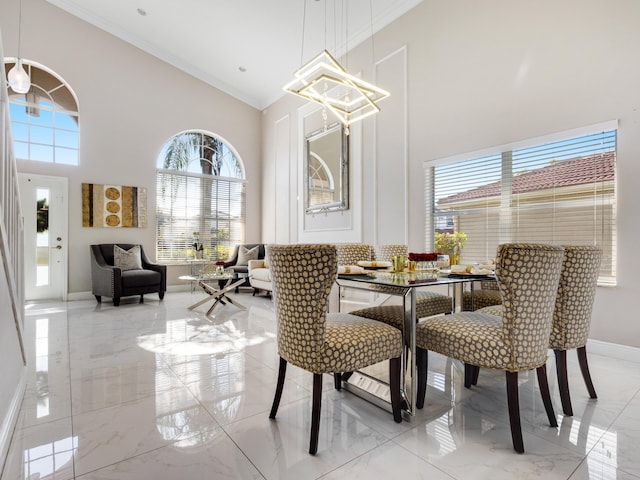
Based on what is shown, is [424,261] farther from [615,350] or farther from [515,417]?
[615,350]

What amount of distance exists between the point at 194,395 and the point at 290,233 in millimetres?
4638

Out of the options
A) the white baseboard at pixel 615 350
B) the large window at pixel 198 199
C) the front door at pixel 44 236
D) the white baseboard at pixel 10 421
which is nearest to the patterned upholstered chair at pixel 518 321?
the white baseboard at pixel 615 350

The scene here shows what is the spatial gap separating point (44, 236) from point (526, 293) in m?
6.53

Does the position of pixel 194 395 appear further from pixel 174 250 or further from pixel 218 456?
pixel 174 250

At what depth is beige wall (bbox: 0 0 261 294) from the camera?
5.18 meters

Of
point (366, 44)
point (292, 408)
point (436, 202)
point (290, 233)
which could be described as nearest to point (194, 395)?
point (292, 408)

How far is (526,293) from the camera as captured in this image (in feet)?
4.95

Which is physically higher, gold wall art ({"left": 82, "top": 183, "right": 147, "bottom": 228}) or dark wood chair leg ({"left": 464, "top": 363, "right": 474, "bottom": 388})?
gold wall art ({"left": 82, "top": 183, "right": 147, "bottom": 228})

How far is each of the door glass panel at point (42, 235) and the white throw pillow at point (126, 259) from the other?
103cm

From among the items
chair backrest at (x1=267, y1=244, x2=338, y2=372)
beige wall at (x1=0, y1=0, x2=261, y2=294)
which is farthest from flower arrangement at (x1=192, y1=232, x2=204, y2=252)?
chair backrest at (x1=267, y1=244, x2=338, y2=372)

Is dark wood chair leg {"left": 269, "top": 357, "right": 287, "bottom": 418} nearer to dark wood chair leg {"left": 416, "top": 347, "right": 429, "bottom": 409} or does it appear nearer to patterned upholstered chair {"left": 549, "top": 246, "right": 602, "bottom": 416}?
dark wood chair leg {"left": 416, "top": 347, "right": 429, "bottom": 409}

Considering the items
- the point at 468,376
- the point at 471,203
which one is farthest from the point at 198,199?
the point at 468,376

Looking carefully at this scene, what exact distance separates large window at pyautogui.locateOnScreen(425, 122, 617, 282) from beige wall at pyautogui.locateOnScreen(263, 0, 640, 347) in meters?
0.10

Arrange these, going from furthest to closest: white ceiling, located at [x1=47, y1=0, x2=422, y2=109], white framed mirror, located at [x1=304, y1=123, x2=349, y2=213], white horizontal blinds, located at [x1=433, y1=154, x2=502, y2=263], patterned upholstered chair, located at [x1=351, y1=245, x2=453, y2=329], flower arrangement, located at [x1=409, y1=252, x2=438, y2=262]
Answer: white framed mirror, located at [x1=304, y1=123, x2=349, y2=213], white ceiling, located at [x1=47, y1=0, x2=422, y2=109], white horizontal blinds, located at [x1=433, y1=154, x2=502, y2=263], flower arrangement, located at [x1=409, y1=252, x2=438, y2=262], patterned upholstered chair, located at [x1=351, y1=245, x2=453, y2=329]
